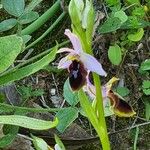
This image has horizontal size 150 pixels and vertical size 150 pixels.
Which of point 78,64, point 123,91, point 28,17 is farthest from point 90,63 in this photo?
point 123,91

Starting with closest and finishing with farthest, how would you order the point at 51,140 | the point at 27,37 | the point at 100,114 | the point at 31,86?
the point at 100,114 < the point at 27,37 < the point at 51,140 < the point at 31,86

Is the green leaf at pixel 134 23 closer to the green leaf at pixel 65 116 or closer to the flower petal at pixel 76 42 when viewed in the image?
the green leaf at pixel 65 116

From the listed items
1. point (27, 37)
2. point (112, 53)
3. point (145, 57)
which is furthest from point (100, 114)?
point (145, 57)

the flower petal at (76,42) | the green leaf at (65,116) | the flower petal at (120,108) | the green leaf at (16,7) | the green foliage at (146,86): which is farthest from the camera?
the green foliage at (146,86)

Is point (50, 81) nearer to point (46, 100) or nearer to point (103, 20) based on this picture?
point (46, 100)

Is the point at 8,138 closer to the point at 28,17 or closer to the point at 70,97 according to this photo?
the point at 70,97

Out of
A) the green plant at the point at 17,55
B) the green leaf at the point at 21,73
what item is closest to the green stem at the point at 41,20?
the green plant at the point at 17,55

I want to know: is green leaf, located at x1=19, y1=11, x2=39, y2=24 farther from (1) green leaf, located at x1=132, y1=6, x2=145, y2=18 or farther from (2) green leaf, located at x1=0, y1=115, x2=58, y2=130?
(2) green leaf, located at x1=0, y1=115, x2=58, y2=130
